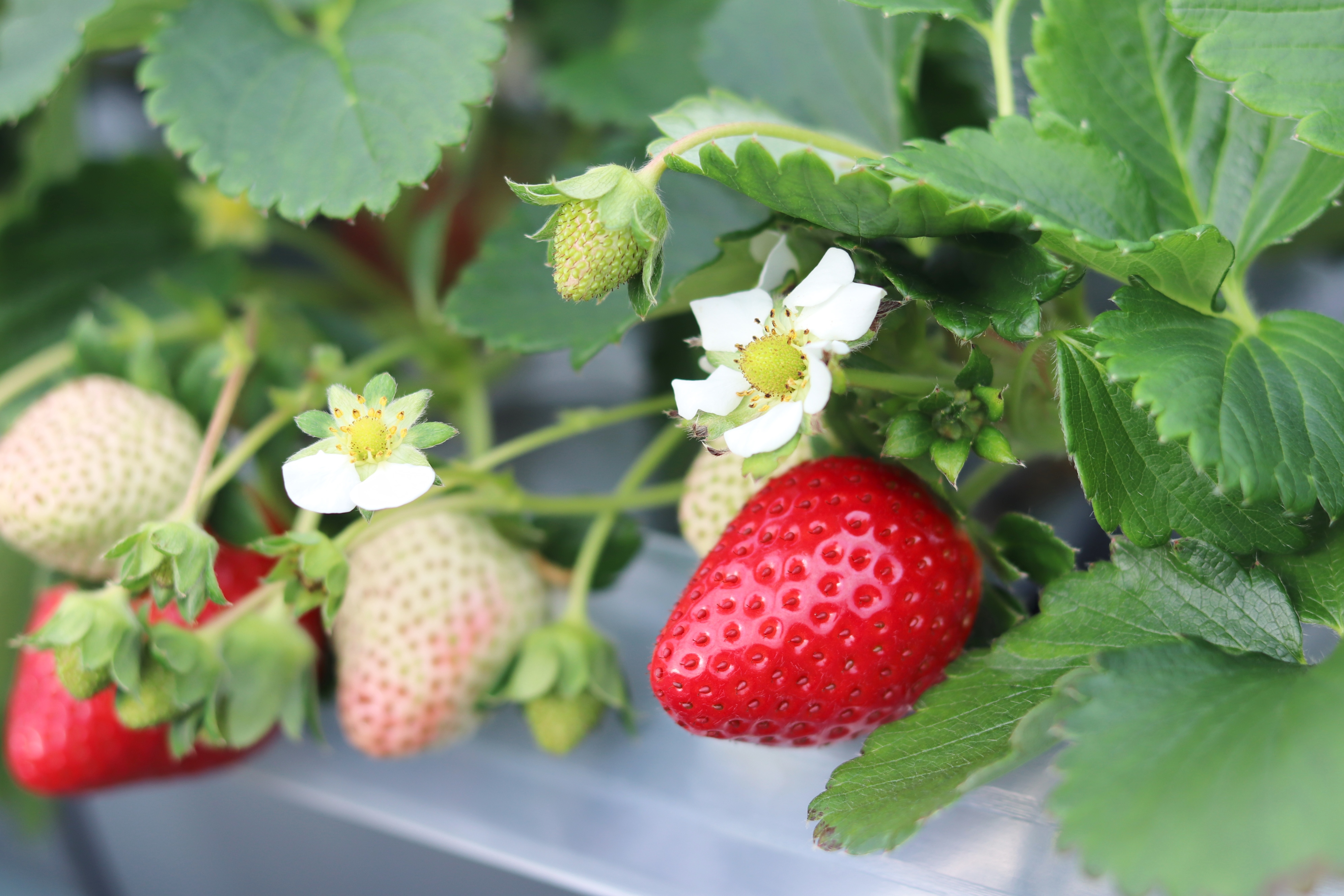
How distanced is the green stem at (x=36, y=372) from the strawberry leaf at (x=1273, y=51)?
59cm

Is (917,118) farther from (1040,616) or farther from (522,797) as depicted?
(522,797)

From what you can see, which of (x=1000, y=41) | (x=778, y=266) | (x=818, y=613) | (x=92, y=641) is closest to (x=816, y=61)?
(x=1000, y=41)

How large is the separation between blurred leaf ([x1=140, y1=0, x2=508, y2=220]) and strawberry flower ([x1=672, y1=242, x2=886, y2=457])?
166 millimetres

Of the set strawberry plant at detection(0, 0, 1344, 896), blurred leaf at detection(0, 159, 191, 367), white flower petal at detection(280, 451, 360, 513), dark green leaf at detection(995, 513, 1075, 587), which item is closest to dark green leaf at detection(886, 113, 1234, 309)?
strawberry plant at detection(0, 0, 1344, 896)

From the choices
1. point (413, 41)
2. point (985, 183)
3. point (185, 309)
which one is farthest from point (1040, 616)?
point (185, 309)

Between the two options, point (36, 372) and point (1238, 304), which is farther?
point (36, 372)

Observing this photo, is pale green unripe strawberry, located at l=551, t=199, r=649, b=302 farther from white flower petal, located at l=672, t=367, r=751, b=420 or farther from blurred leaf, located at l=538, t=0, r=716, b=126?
blurred leaf, located at l=538, t=0, r=716, b=126

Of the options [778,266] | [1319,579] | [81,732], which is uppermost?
[778,266]

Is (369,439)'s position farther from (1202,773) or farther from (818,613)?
(1202,773)

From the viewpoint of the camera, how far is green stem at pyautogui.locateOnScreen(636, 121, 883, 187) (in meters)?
0.35

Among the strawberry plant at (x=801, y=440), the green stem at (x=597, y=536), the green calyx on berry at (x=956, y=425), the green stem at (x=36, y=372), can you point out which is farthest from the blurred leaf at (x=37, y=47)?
the green calyx on berry at (x=956, y=425)

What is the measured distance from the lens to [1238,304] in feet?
1.34

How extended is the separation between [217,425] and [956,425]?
344 mm

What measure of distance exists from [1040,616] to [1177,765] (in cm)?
10
